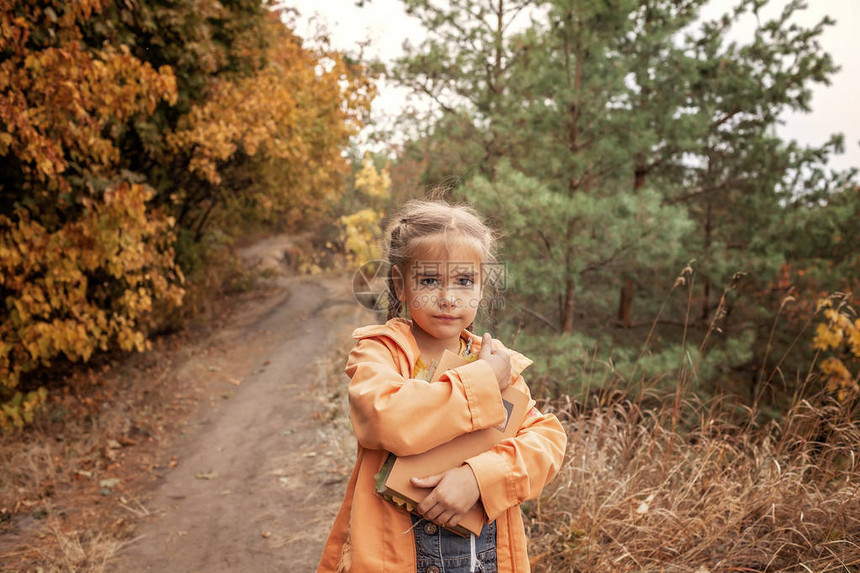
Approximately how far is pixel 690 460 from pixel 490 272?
6.18ft

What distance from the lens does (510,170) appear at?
6.11m

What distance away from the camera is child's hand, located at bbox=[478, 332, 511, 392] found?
142cm

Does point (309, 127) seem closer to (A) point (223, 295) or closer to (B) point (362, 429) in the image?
(A) point (223, 295)

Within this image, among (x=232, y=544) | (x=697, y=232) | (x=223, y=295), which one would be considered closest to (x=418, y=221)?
(x=232, y=544)

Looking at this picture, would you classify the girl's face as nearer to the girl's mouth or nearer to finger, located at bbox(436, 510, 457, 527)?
the girl's mouth

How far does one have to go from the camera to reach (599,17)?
677 cm

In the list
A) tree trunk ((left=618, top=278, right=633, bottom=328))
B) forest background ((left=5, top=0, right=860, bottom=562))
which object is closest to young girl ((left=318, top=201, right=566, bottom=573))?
forest background ((left=5, top=0, right=860, bottom=562))

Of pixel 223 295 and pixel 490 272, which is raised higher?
pixel 490 272

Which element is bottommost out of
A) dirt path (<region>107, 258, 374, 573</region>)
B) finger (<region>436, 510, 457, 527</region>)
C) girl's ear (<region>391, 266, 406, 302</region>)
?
dirt path (<region>107, 258, 374, 573</region>)

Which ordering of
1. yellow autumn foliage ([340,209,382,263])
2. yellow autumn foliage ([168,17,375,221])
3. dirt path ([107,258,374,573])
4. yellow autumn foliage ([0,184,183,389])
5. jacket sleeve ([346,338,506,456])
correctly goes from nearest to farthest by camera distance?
1. jacket sleeve ([346,338,506,456])
2. dirt path ([107,258,374,573])
3. yellow autumn foliage ([0,184,183,389])
4. yellow autumn foliage ([168,17,375,221])
5. yellow autumn foliage ([340,209,382,263])

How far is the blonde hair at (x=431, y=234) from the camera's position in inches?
61.6

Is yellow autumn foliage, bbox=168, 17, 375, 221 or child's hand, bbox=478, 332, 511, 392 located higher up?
yellow autumn foliage, bbox=168, 17, 375, 221

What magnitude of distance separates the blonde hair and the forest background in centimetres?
278

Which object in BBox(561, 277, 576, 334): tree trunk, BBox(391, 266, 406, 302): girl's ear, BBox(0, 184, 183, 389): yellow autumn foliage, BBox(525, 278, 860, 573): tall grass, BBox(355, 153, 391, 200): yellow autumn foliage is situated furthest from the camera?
BBox(355, 153, 391, 200): yellow autumn foliage
